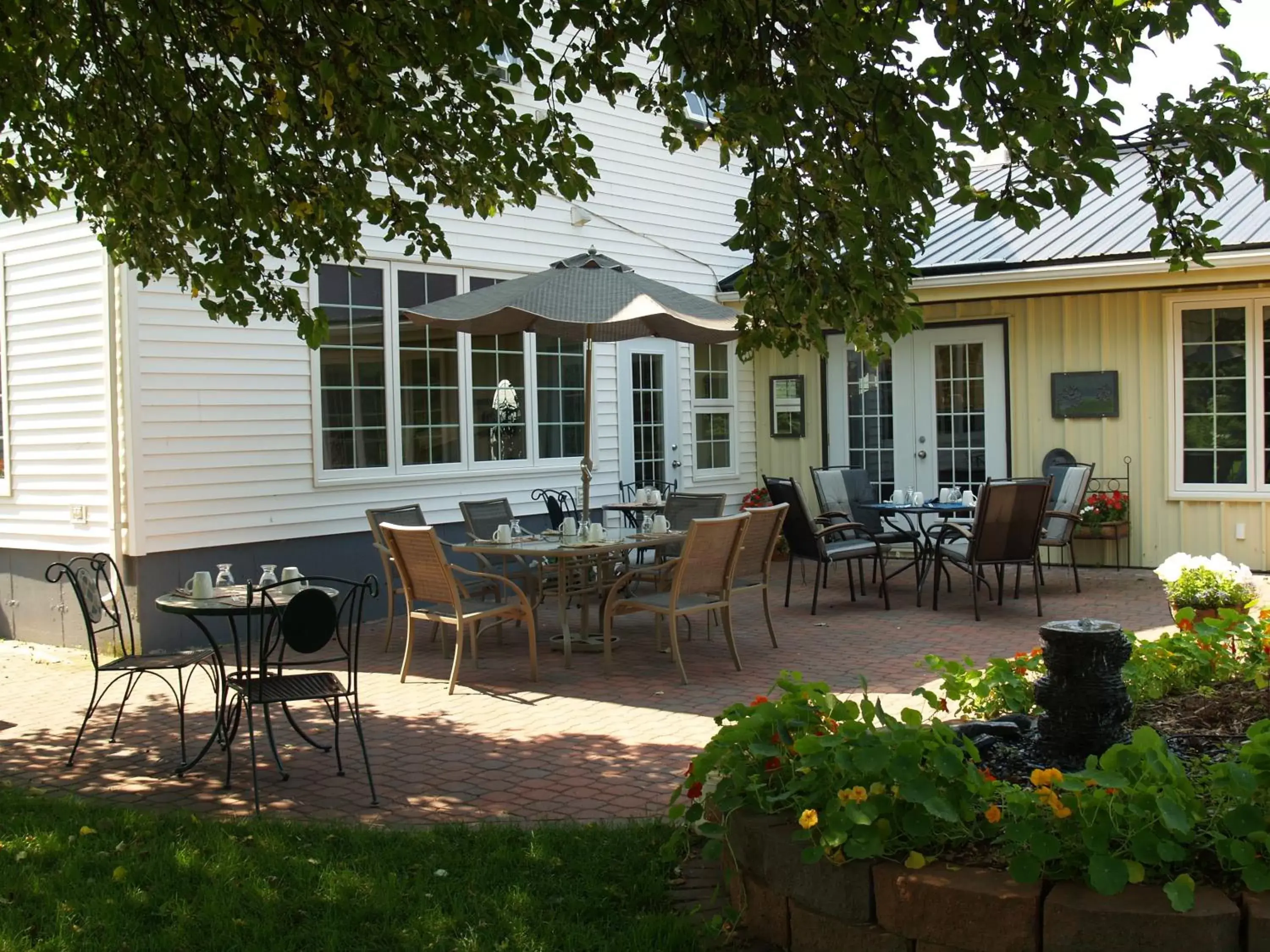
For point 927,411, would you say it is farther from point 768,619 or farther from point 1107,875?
point 1107,875

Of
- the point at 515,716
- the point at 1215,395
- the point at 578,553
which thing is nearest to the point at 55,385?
the point at 578,553

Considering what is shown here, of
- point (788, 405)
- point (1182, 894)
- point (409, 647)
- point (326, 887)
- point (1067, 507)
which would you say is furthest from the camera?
point (788, 405)

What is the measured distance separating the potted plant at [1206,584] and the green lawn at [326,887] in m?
4.52

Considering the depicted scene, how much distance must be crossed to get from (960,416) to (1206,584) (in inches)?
206

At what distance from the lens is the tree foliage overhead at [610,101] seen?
12.8 feet

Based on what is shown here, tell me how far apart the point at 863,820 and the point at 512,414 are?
335 inches

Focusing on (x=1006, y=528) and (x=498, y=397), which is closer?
(x=1006, y=528)

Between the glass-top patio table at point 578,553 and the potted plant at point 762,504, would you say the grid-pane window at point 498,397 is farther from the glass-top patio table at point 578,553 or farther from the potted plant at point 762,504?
the potted plant at point 762,504

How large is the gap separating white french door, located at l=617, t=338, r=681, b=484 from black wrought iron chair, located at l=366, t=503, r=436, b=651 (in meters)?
3.74

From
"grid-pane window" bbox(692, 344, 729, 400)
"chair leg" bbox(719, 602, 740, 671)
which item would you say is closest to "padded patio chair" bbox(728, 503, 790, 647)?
"chair leg" bbox(719, 602, 740, 671)

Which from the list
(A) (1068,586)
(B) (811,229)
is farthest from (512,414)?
(B) (811,229)

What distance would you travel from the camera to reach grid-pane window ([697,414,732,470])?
533 inches

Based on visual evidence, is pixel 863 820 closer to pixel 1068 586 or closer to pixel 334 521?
pixel 334 521

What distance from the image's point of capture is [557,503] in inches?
441
